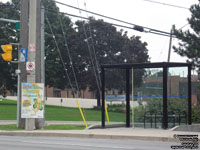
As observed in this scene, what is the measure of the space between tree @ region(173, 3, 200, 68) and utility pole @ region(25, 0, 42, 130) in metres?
16.6

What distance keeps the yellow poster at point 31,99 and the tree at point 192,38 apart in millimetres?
17597

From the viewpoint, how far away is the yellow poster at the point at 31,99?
2301 cm

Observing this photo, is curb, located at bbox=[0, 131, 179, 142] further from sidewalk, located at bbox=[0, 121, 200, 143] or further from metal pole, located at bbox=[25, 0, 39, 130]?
metal pole, located at bbox=[25, 0, 39, 130]

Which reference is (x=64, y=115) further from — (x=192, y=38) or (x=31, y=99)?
(x=31, y=99)

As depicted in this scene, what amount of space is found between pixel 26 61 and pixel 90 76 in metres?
36.7

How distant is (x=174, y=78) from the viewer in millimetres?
23875

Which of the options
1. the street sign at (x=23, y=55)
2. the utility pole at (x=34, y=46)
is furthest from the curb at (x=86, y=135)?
the street sign at (x=23, y=55)

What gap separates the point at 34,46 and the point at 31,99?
271 centimetres

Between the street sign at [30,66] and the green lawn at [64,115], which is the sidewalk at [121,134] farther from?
the green lawn at [64,115]

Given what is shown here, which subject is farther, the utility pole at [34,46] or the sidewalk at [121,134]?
the utility pole at [34,46]

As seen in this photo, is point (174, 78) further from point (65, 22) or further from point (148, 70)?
point (65, 22)

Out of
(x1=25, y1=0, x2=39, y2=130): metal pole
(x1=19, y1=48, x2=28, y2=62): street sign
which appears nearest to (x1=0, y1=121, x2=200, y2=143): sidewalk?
(x1=25, y1=0, x2=39, y2=130): metal pole

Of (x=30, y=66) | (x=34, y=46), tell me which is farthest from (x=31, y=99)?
(x=34, y=46)

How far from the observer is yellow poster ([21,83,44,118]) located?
75.5 feet
